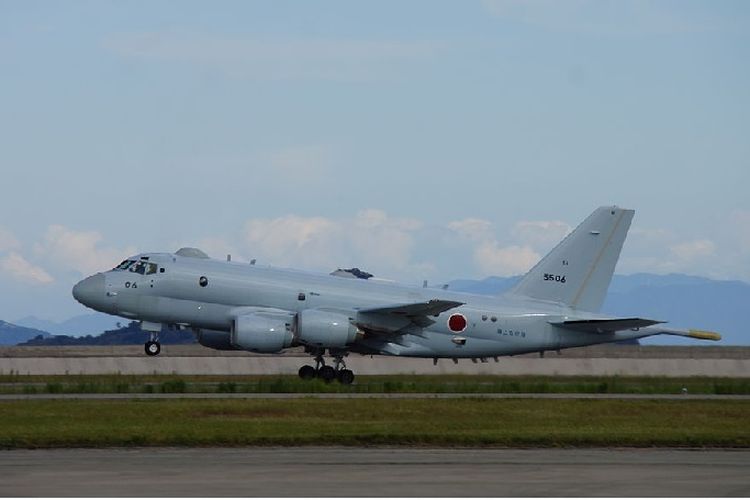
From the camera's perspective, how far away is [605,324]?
47.0 m

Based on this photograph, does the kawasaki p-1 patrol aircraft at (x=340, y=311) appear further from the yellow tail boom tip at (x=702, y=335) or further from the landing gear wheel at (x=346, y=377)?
the yellow tail boom tip at (x=702, y=335)

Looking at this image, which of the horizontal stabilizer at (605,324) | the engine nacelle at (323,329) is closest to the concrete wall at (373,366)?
the horizontal stabilizer at (605,324)

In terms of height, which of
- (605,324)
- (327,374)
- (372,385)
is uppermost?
(605,324)

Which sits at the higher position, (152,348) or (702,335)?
(702,335)

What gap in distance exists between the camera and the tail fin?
49.2 m

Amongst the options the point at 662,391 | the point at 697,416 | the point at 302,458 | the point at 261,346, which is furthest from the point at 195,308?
the point at 302,458

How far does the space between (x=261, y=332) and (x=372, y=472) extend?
918 inches

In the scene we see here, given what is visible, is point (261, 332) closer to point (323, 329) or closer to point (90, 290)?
point (323, 329)

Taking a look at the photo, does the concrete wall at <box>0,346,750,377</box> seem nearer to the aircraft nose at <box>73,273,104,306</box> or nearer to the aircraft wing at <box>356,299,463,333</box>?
the aircraft nose at <box>73,273,104,306</box>

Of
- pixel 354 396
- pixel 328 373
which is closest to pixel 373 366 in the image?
pixel 328 373

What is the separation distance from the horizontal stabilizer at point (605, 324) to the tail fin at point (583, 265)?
139 centimetres

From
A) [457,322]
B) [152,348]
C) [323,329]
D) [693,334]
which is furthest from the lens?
[693,334]

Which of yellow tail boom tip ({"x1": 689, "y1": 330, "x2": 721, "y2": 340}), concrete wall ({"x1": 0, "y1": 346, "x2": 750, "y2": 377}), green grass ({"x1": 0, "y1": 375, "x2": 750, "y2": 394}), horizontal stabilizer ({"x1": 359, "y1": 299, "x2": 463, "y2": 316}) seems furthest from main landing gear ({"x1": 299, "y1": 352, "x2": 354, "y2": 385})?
yellow tail boom tip ({"x1": 689, "y1": 330, "x2": 721, "y2": 340})

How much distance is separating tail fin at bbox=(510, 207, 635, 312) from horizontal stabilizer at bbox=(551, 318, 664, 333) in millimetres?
1394
